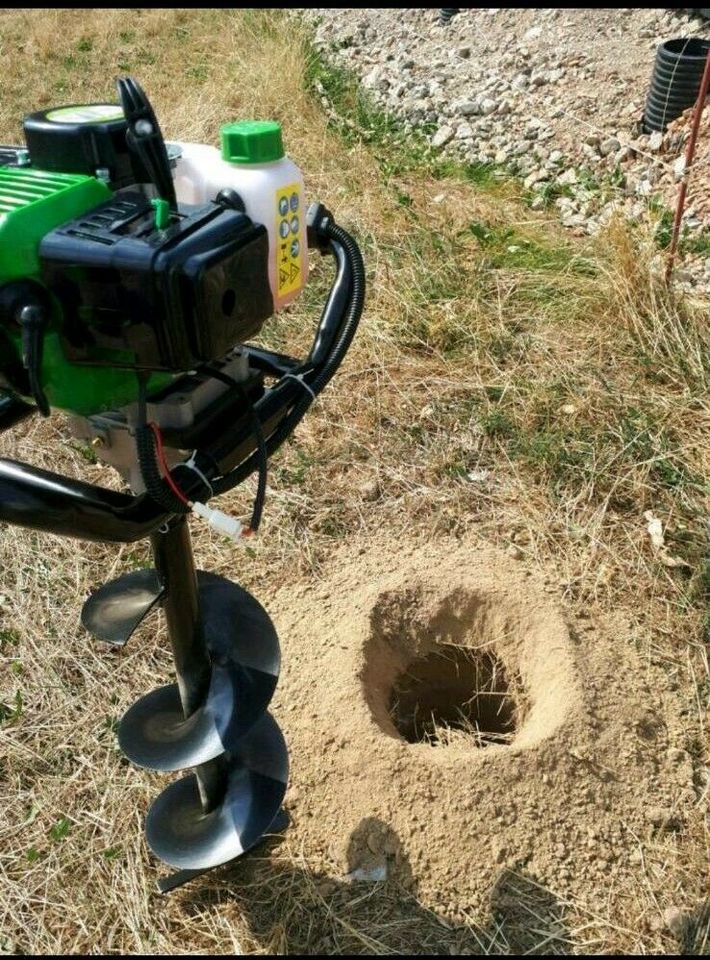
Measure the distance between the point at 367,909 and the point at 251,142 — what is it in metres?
1.39

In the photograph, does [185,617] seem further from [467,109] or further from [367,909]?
[467,109]

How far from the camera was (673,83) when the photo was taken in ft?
13.2

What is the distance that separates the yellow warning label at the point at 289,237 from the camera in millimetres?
1046

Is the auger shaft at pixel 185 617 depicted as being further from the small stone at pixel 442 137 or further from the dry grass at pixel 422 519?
the small stone at pixel 442 137

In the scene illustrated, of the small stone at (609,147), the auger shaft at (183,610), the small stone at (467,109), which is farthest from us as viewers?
the small stone at (467,109)

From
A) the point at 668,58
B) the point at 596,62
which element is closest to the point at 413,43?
the point at 596,62

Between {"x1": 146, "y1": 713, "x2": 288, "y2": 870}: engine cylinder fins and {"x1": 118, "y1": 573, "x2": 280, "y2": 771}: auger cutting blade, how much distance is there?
9 cm

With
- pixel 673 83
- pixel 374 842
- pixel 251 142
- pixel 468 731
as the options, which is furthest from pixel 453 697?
pixel 673 83

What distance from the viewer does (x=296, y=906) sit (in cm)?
166

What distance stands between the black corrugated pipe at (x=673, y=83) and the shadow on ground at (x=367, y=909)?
3.71m

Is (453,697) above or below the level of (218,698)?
below

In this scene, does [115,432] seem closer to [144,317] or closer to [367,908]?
[144,317]

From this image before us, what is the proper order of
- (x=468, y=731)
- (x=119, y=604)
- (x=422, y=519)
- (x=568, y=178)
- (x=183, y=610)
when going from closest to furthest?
(x=183, y=610) → (x=119, y=604) → (x=468, y=731) → (x=422, y=519) → (x=568, y=178)

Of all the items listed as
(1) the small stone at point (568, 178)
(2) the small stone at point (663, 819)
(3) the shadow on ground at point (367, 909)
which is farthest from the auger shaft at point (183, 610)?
(1) the small stone at point (568, 178)
